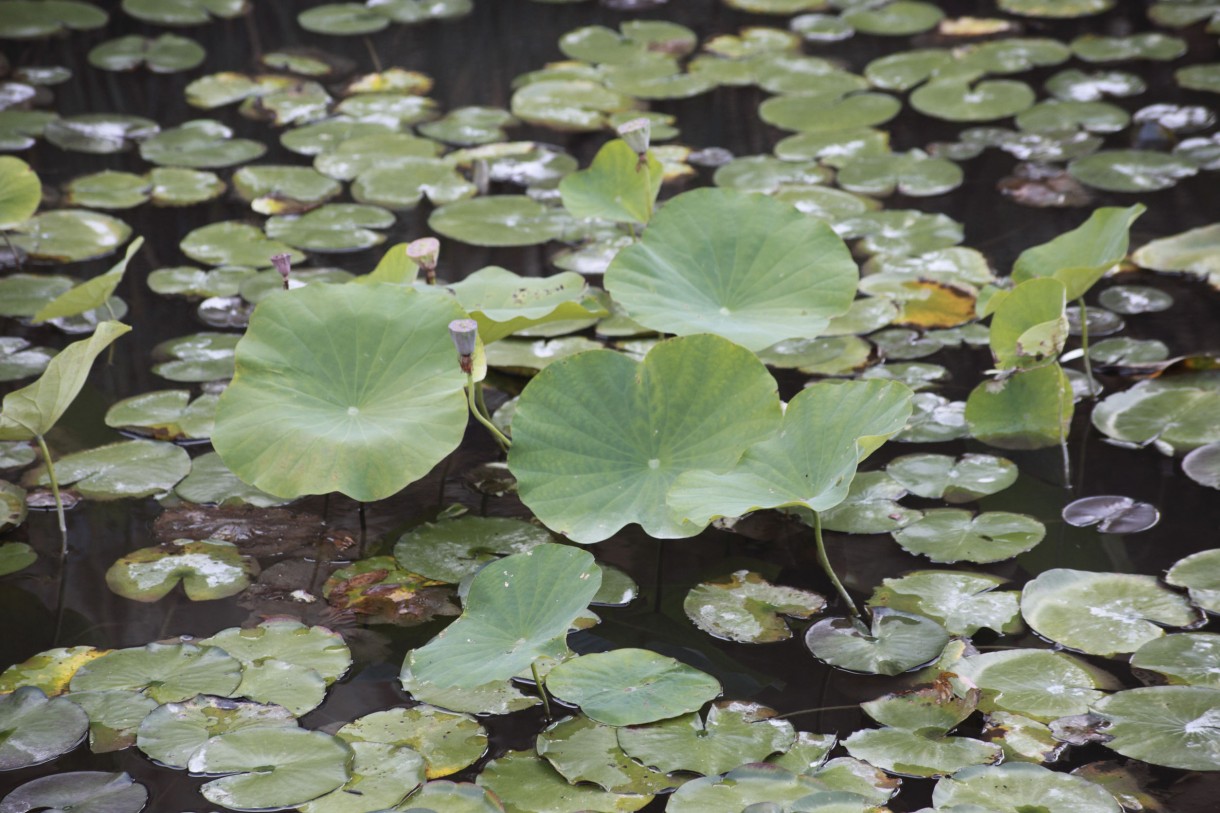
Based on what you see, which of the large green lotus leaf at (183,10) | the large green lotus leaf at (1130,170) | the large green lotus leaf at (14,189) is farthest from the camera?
the large green lotus leaf at (183,10)

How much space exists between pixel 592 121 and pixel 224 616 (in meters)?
1.86

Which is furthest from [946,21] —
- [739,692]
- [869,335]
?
[739,692]

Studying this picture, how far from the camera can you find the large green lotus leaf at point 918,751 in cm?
135

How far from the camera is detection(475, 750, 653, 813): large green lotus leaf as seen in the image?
132cm

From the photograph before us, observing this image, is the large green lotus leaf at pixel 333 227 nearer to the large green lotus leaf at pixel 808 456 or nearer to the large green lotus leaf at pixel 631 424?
the large green lotus leaf at pixel 631 424

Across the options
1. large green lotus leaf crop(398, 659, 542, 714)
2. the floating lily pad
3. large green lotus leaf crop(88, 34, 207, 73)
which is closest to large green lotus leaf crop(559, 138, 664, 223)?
the floating lily pad

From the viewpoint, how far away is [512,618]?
4.74ft

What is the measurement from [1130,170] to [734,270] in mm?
1305

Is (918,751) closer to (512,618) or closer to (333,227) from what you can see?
(512,618)

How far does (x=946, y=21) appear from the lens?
363cm

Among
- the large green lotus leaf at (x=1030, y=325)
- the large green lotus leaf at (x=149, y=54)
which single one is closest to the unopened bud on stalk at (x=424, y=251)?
the large green lotus leaf at (x=1030, y=325)

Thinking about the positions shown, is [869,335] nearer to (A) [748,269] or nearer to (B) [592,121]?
(A) [748,269]

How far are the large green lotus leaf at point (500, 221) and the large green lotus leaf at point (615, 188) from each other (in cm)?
43

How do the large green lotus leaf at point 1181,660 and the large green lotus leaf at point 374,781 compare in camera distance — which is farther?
the large green lotus leaf at point 1181,660
